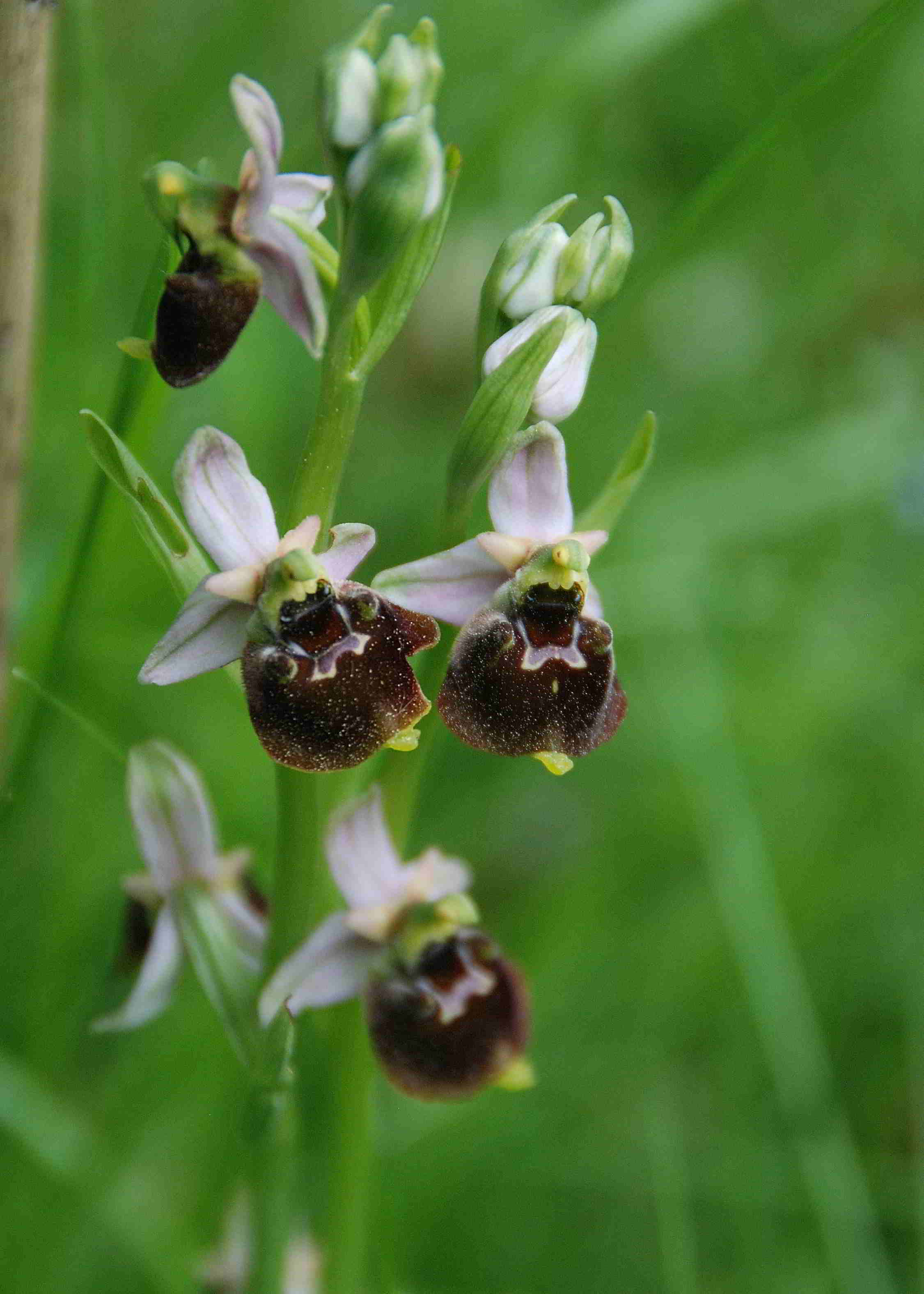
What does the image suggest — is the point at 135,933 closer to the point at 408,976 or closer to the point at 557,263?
the point at 408,976

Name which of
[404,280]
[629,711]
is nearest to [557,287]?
[404,280]

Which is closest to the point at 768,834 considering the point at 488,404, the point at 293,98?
the point at 488,404

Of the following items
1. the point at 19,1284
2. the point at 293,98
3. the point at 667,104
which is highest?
the point at 667,104

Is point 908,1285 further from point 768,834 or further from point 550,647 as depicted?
point 550,647

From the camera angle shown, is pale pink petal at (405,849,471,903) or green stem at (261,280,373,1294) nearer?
green stem at (261,280,373,1294)

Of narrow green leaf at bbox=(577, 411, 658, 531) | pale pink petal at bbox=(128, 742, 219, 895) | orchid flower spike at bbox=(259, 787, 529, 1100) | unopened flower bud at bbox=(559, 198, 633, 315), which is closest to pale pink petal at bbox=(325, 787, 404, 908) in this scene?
orchid flower spike at bbox=(259, 787, 529, 1100)

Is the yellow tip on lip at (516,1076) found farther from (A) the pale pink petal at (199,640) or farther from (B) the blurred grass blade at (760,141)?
(B) the blurred grass blade at (760,141)

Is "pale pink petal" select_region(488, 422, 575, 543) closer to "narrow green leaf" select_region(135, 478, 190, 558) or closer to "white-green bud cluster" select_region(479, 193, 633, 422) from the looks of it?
"white-green bud cluster" select_region(479, 193, 633, 422)
